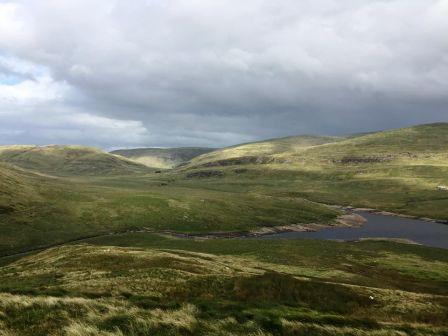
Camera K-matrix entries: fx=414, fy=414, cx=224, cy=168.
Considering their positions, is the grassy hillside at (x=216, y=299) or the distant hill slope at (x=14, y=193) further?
the distant hill slope at (x=14, y=193)

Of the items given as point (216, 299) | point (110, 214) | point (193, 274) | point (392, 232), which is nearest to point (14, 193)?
point (110, 214)

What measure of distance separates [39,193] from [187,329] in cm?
15647

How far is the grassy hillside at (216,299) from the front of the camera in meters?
17.6

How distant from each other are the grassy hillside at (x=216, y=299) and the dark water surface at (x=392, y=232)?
5457 centimetres

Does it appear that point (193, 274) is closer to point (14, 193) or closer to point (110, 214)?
point (110, 214)

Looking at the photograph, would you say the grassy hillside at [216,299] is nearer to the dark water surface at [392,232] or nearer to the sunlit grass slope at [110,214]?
→ the dark water surface at [392,232]

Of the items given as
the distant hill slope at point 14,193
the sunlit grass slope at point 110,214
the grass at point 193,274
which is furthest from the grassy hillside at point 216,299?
the distant hill slope at point 14,193

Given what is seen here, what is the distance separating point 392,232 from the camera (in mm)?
157125

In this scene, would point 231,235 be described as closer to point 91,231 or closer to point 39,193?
point 91,231

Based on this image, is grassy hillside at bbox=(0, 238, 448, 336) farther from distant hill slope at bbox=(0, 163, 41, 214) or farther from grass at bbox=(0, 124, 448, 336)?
distant hill slope at bbox=(0, 163, 41, 214)

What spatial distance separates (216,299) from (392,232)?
142772mm

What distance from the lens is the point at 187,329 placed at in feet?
54.2

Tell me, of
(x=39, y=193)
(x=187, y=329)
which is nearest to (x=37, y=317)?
(x=187, y=329)

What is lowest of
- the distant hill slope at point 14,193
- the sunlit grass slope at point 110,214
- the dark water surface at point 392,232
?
the dark water surface at point 392,232
